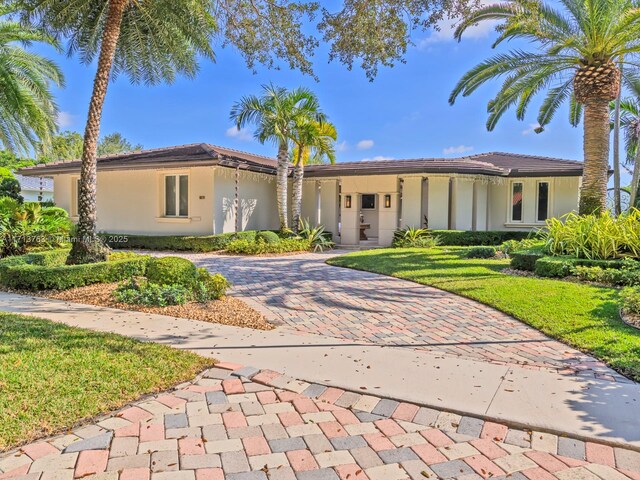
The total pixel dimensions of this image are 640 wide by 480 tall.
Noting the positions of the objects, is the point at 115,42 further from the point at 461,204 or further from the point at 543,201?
the point at 543,201

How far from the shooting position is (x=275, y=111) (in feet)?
54.5

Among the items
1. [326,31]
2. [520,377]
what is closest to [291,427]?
[520,377]

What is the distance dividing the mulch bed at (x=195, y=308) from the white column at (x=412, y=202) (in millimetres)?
12040

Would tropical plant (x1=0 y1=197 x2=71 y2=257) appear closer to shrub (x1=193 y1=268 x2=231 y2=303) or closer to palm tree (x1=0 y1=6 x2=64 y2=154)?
palm tree (x1=0 y1=6 x2=64 y2=154)

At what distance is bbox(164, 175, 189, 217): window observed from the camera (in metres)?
17.6

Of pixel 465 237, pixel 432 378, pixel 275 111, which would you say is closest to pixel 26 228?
pixel 275 111

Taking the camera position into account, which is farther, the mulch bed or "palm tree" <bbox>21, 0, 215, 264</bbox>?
"palm tree" <bbox>21, 0, 215, 264</bbox>

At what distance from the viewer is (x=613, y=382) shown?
421 cm

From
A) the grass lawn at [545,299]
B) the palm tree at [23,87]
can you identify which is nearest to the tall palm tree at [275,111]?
the palm tree at [23,87]

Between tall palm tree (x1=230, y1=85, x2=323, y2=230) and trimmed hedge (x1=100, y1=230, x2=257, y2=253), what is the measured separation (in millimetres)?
3937

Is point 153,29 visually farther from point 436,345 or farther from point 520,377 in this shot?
point 520,377

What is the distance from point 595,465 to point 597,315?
13.9 ft

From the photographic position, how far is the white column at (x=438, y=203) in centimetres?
1844

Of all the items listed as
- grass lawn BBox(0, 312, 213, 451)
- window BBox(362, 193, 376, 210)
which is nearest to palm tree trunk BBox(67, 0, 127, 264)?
grass lawn BBox(0, 312, 213, 451)
